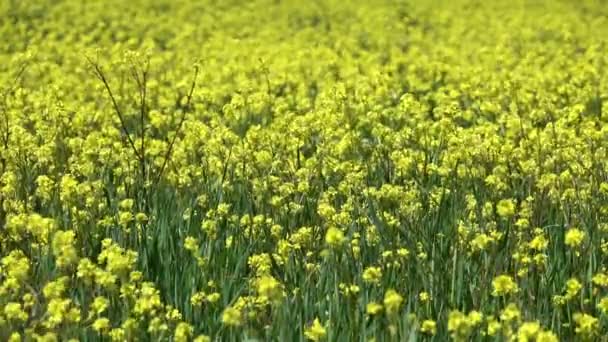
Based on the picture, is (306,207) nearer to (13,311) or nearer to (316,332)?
(316,332)

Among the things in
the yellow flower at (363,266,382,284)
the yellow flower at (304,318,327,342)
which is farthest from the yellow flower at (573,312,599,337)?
the yellow flower at (304,318,327,342)

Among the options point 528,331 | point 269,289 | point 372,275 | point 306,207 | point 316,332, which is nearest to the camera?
point 528,331

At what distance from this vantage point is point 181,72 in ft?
39.2

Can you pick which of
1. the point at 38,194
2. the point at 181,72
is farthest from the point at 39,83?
the point at 38,194

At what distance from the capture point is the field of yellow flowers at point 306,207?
4555mm

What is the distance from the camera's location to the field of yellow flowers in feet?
14.9

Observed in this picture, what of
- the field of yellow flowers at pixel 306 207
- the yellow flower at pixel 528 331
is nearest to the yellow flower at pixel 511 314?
the field of yellow flowers at pixel 306 207

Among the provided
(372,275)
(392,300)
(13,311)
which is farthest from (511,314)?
(13,311)

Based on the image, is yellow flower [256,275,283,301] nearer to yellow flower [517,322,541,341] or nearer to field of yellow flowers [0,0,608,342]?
field of yellow flowers [0,0,608,342]

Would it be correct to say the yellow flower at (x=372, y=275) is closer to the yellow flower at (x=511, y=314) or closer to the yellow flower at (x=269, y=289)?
the yellow flower at (x=269, y=289)

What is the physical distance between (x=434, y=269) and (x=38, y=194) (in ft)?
7.94

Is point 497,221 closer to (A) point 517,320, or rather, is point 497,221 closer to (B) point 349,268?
(B) point 349,268

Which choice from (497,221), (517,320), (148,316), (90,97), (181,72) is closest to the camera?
(517,320)

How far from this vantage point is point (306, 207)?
6168 millimetres
